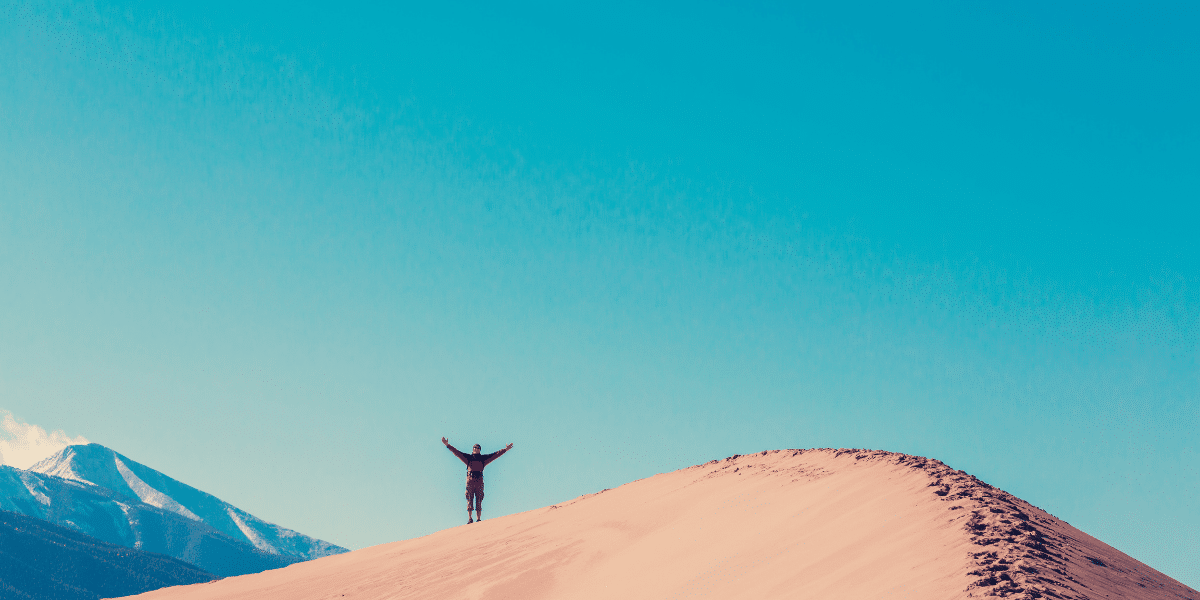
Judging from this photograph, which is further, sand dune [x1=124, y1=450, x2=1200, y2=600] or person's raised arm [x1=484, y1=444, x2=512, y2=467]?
person's raised arm [x1=484, y1=444, x2=512, y2=467]

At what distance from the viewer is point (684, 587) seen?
Answer: 7.95 metres

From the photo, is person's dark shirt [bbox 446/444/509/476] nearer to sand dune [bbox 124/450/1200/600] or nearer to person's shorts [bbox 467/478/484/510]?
person's shorts [bbox 467/478/484/510]

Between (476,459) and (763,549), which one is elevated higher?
(476,459)

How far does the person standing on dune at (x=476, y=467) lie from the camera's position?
16.1m

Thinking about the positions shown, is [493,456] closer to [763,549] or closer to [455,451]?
[455,451]

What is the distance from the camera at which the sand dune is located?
640 cm

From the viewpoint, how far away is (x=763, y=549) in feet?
26.6

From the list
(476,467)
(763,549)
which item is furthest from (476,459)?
(763,549)

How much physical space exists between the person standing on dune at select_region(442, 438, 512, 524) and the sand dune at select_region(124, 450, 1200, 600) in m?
2.44

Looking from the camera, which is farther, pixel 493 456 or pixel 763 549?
A: pixel 493 456

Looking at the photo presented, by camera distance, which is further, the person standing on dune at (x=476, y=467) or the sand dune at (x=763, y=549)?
the person standing on dune at (x=476, y=467)

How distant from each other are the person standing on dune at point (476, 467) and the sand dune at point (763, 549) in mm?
2442

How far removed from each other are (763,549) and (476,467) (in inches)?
354

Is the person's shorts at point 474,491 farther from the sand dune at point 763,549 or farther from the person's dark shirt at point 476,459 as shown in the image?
the sand dune at point 763,549
